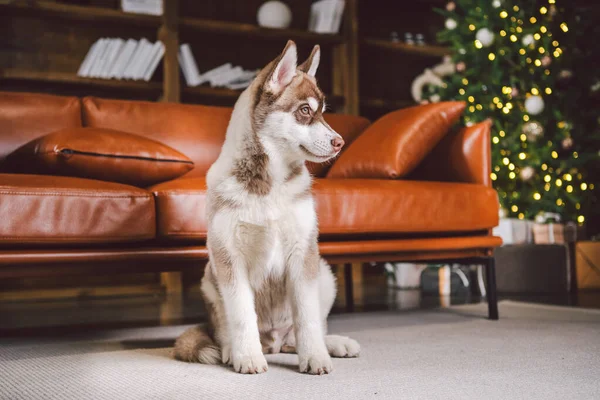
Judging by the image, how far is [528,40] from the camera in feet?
13.5

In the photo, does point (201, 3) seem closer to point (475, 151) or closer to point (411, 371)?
point (475, 151)

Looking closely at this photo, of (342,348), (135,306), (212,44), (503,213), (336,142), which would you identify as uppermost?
(212,44)

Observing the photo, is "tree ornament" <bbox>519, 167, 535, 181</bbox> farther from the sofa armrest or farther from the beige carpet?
the beige carpet

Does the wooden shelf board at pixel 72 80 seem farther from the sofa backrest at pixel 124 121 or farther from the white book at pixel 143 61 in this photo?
the sofa backrest at pixel 124 121

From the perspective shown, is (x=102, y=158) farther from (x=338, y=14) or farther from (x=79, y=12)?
(x=338, y=14)

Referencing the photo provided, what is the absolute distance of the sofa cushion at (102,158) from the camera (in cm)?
198

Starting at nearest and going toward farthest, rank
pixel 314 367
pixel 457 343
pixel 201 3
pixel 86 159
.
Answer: pixel 314 367 → pixel 457 343 → pixel 86 159 → pixel 201 3

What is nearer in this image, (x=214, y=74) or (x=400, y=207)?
(x=400, y=207)

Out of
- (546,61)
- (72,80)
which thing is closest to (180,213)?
(72,80)

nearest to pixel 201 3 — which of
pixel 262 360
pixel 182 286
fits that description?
pixel 182 286

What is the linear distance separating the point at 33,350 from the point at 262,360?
84 centimetres

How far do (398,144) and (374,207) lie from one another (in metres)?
0.35

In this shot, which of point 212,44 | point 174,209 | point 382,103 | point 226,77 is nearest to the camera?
point 174,209

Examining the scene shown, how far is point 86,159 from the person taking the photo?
1.98 metres
